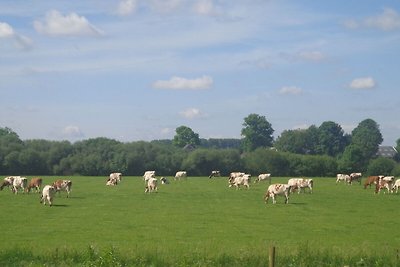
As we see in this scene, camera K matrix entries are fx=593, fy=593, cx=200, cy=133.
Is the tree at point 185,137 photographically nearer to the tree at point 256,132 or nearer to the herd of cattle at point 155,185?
the tree at point 256,132

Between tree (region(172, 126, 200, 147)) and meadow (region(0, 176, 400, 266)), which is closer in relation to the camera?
meadow (region(0, 176, 400, 266))

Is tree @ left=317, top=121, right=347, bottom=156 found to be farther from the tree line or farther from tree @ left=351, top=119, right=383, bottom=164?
the tree line

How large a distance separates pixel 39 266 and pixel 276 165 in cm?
9375

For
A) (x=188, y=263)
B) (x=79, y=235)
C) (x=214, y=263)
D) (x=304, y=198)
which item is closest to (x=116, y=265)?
(x=188, y=263)

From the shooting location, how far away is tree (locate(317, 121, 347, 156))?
155875 mm

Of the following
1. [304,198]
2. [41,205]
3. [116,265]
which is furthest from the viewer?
[304,198]

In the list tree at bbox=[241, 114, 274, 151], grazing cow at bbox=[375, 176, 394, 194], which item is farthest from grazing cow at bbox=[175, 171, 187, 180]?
tree at bbox=[241, 114, 274, 151]

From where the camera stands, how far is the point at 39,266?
15531 millimetres

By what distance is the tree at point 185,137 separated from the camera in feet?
531

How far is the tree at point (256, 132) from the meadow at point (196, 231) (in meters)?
114

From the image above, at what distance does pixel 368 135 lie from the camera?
16188 cm

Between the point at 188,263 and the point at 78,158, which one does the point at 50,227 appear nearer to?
the point at 188,263

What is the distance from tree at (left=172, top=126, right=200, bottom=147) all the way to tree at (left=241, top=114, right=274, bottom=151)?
13.8m

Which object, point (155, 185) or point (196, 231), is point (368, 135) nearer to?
point (155, 185)
